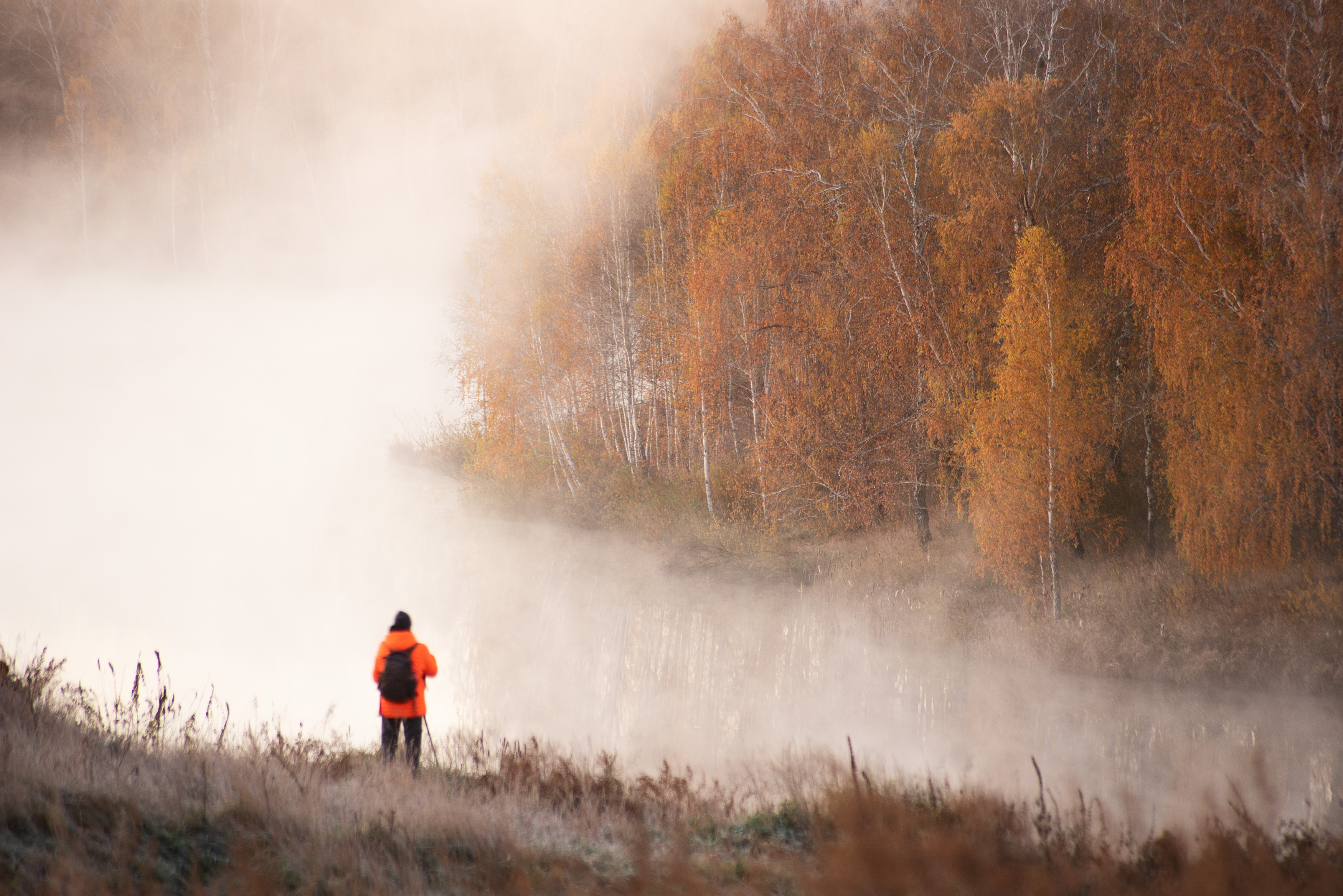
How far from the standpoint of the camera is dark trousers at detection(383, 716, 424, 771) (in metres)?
5.93

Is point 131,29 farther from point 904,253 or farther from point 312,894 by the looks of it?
point 312,894

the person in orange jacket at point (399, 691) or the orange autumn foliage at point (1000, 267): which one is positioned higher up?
the orange autumn foliage at point (1000, 267)

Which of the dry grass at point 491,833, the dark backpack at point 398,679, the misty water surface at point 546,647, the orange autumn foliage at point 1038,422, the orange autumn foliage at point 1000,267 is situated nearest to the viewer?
the dry grass at point 491,833

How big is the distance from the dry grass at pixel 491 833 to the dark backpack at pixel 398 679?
0.58 m

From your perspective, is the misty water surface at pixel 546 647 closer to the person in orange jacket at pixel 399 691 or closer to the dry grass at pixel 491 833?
the dry grass at pixel 491 833

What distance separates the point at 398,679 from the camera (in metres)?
5.89

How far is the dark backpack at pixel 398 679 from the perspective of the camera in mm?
5895

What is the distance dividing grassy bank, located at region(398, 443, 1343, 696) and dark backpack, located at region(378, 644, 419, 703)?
27.1 ft

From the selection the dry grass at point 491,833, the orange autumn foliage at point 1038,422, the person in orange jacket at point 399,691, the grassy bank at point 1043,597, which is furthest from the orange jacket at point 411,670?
the orange autumn foliage at point 1038,422

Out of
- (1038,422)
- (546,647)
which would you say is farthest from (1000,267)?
(546,647)

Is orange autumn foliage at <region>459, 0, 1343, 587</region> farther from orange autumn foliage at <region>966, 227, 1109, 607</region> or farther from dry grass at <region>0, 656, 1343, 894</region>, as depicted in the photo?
dry grass at <region>0, 656, 1343, 894</region>

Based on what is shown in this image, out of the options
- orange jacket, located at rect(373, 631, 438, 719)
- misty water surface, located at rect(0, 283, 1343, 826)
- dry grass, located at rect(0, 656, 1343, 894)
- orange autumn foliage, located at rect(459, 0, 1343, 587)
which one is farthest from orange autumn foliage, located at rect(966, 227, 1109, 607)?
orange jacket, located at rect(373, 631, 438, 719)

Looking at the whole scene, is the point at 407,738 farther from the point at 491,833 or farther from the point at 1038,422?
the point at 1038,422

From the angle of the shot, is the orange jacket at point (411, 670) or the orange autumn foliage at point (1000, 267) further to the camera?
the orange autumn foliage at point (1000, 267)
